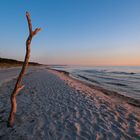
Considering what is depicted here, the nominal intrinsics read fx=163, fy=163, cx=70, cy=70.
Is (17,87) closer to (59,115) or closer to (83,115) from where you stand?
(59,115)

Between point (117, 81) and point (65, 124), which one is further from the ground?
point (65, 124)

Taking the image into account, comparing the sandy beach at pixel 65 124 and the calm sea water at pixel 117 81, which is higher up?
the sandy beach at pixel 65 124

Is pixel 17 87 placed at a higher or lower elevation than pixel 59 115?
higher

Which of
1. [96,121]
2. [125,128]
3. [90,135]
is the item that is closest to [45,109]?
[96,121]

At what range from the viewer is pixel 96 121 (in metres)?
6.57

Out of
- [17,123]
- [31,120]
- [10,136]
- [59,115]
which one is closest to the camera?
[10,136]

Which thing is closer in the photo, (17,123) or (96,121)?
(17,123)

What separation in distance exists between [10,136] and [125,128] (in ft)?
13.5

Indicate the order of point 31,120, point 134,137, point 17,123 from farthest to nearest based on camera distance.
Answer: point 31,120 < point 17,123 < point 134,137

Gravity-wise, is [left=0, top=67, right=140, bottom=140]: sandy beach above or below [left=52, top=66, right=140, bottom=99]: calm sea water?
above

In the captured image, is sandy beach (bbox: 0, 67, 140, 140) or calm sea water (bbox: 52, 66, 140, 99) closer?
sandy beach (bbox: 0, 67, 140, 140)

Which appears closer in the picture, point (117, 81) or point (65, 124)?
point (65, 124)

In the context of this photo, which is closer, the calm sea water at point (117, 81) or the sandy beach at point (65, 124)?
the sandy beach at point (65, 124)

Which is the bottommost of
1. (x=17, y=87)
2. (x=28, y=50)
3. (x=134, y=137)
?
(x=134, y=137)
